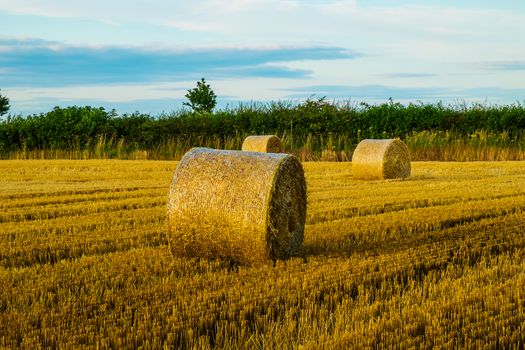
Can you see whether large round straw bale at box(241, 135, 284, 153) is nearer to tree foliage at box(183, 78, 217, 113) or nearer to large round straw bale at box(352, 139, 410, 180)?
large round straw bale at box(352, 139, 410, 180)

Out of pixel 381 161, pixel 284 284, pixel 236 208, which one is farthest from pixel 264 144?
pixel 284 284

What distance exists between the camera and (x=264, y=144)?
80.8 ft

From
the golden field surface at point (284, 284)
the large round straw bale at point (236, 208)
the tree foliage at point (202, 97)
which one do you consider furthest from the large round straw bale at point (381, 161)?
the tree foliage at point (202, 97)

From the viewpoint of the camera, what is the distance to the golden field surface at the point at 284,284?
5102 mm

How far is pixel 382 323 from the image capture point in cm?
528

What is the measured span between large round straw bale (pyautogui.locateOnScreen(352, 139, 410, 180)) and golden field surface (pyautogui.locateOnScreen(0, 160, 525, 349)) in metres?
6.08

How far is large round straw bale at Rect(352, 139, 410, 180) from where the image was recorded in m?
18.2

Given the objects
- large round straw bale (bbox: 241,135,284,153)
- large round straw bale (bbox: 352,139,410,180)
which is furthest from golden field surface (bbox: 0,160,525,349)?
large round straw bale (bbox: 241,135,284,153)

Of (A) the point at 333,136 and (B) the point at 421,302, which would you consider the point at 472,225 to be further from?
(A) the point at 333,136

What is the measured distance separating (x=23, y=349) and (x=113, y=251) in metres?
3.34

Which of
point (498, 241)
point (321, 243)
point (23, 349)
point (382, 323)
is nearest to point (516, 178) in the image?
point (498, 241)

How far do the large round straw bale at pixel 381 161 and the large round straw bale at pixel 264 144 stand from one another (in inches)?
240

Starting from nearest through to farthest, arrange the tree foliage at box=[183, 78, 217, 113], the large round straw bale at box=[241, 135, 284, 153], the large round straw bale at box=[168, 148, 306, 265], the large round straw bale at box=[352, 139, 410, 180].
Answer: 1. the large round straw bale at box=[168, 148, 306, 265]
2. the large round straw bale at box=[352, 139, 410, 180]
3. the large round straw bale at box=[241, 135, 284, 153]
4. the tree foliage at box=[183, 78, 217, 113]

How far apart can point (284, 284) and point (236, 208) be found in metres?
1.39
